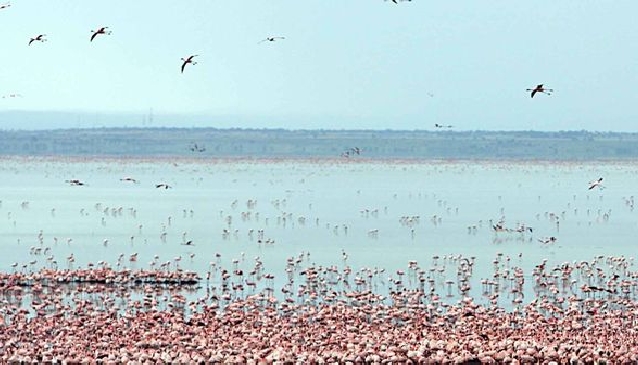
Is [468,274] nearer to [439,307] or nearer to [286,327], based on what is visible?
[439,307]

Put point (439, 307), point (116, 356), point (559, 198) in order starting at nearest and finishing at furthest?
point (116, 356) → point (439, 307) → point (559, 198)

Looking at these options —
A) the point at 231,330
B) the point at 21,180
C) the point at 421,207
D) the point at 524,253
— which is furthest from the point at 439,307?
the point at 21,180

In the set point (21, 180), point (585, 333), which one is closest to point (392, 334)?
point (585, 333)

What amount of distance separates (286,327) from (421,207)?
134 feet

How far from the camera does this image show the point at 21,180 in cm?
9881

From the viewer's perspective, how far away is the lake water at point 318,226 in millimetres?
37312

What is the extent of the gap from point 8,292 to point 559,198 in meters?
46.8

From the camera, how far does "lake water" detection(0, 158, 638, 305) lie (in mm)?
37312

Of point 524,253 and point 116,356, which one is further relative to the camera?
point 524,253

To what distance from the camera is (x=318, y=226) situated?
5044 cm

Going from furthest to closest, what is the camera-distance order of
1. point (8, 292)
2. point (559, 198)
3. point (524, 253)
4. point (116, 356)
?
point (559, 198), point (524, 253), point (8, 292), point (116, 356)

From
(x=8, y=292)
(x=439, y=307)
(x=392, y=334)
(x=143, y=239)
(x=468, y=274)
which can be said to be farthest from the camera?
(x=143, y=239)

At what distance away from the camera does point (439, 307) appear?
86.2 ft

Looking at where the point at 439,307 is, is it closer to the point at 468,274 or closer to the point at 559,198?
the point at 468,274
